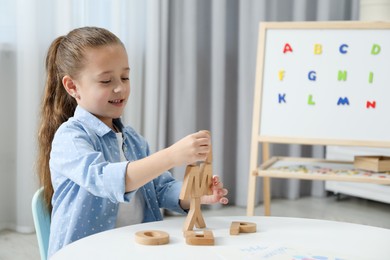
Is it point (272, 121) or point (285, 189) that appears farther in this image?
point (285, 189)

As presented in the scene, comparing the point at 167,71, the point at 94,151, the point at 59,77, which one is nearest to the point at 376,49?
the point at 167,71

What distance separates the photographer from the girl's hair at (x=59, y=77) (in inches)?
A: 58.2

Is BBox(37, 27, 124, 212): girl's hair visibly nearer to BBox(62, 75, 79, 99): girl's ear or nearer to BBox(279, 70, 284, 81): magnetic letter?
BBox(62, 75, 79, 99): girl's ear

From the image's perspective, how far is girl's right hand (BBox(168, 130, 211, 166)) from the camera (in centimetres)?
120

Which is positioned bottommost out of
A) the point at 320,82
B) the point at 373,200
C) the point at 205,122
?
the point at 373,200

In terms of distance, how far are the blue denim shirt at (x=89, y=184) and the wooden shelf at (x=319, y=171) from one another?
1168 mm

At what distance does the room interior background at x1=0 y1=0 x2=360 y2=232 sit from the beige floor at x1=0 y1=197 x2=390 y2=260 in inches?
3.9

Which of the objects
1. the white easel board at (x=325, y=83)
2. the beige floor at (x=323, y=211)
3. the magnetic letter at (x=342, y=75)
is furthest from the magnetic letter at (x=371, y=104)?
the beige floor at (x=323, y=211)

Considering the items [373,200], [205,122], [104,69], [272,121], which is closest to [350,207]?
[373,200]

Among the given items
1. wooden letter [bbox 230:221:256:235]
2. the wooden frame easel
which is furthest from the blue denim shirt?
the wooden frame easel

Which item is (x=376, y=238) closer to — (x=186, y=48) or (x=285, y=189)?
(x=186, y=48)

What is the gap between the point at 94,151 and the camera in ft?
4.44

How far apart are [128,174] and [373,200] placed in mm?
3057

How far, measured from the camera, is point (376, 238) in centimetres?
117
